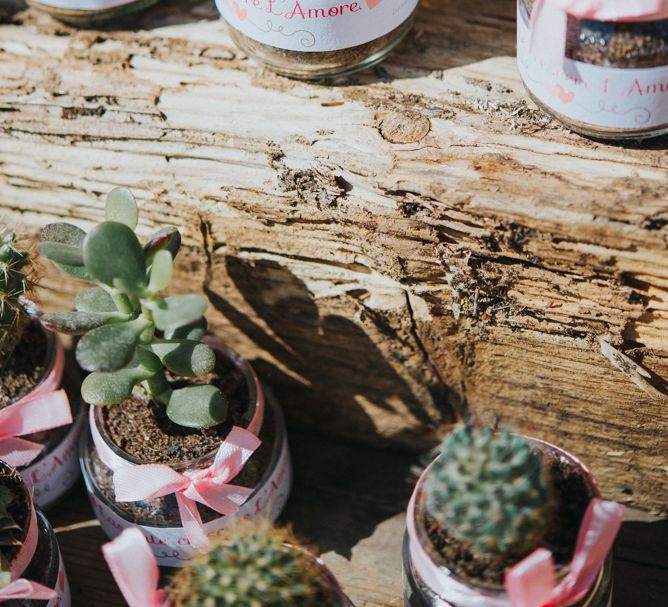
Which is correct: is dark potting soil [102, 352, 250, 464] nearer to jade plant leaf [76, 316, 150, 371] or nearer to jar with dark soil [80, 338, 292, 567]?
jar with dark soil [80, 338, 292, 567]

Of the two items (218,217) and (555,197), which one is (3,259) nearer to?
(218,217)

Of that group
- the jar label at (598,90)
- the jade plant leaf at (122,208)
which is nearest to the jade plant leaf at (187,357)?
the jade plant leaf at (122,208)

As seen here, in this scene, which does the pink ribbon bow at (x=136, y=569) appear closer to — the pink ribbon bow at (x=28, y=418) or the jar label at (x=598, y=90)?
the pink ribbon bow at (x=28, y=418)

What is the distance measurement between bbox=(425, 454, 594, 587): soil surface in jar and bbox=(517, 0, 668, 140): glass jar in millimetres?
277

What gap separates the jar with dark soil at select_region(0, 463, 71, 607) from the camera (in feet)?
2.35

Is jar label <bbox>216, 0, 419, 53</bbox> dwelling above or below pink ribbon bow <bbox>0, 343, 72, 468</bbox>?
above

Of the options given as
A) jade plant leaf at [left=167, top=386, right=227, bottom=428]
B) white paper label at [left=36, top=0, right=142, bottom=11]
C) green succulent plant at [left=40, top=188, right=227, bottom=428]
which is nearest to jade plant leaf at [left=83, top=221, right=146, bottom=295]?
green succulent plant at [left=40, top=188, right=227, bottom=428]

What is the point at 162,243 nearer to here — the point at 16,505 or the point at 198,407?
the point at 198,407

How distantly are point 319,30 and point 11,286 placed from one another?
13.6 inches

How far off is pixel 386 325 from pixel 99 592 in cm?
38

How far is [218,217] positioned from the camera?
83 cm

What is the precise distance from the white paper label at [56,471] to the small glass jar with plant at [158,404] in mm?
34

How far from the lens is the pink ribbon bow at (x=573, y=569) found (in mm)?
598

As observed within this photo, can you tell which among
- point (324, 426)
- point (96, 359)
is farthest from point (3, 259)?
point (324, 426)
